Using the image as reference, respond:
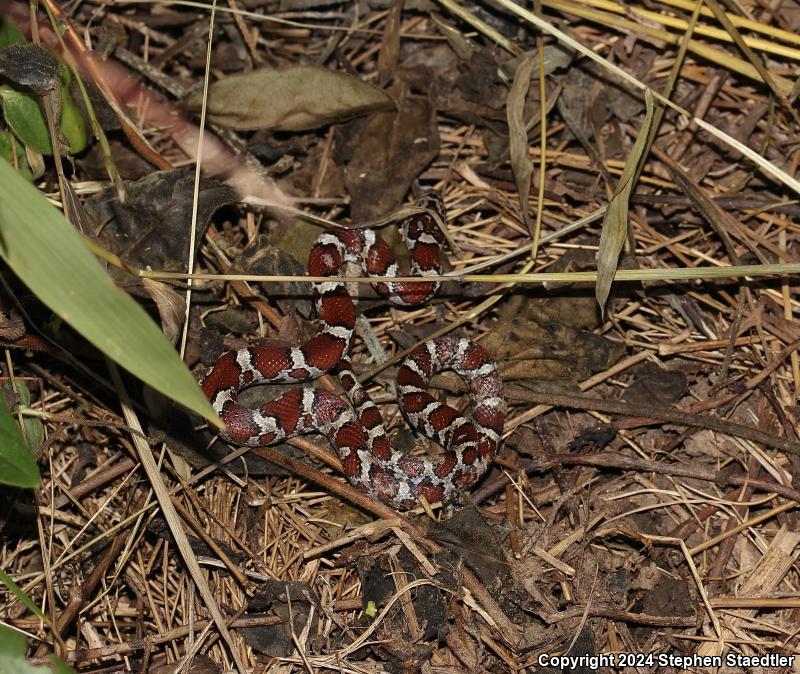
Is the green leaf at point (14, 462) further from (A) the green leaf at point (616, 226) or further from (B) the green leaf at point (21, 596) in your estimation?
(A) the green leaf at point (616, 226)

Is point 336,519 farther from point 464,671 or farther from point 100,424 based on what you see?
point 100,424

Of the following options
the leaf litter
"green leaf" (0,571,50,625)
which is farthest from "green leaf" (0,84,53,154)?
"green leaf" (0,571,50,625)

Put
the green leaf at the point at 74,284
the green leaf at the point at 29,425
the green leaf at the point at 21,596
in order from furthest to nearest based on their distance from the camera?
1. the green leaf at the point at 29,425
2. the green leaf at the point at 21,596
3. the green leaf at the point at 74,284

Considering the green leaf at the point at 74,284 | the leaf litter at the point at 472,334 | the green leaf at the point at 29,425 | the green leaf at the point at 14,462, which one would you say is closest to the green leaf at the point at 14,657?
the green leaf at the point at 14,462

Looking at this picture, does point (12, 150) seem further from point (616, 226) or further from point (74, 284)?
point (616, 226)

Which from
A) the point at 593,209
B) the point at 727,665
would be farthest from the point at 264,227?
the point at 727,665

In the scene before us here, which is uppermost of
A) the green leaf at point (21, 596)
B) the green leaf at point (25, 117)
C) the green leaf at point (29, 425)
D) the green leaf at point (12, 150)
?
the green leaf at point (25, 117)

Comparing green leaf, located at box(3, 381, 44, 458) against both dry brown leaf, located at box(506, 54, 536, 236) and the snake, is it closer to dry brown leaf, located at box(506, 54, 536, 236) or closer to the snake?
the snake
